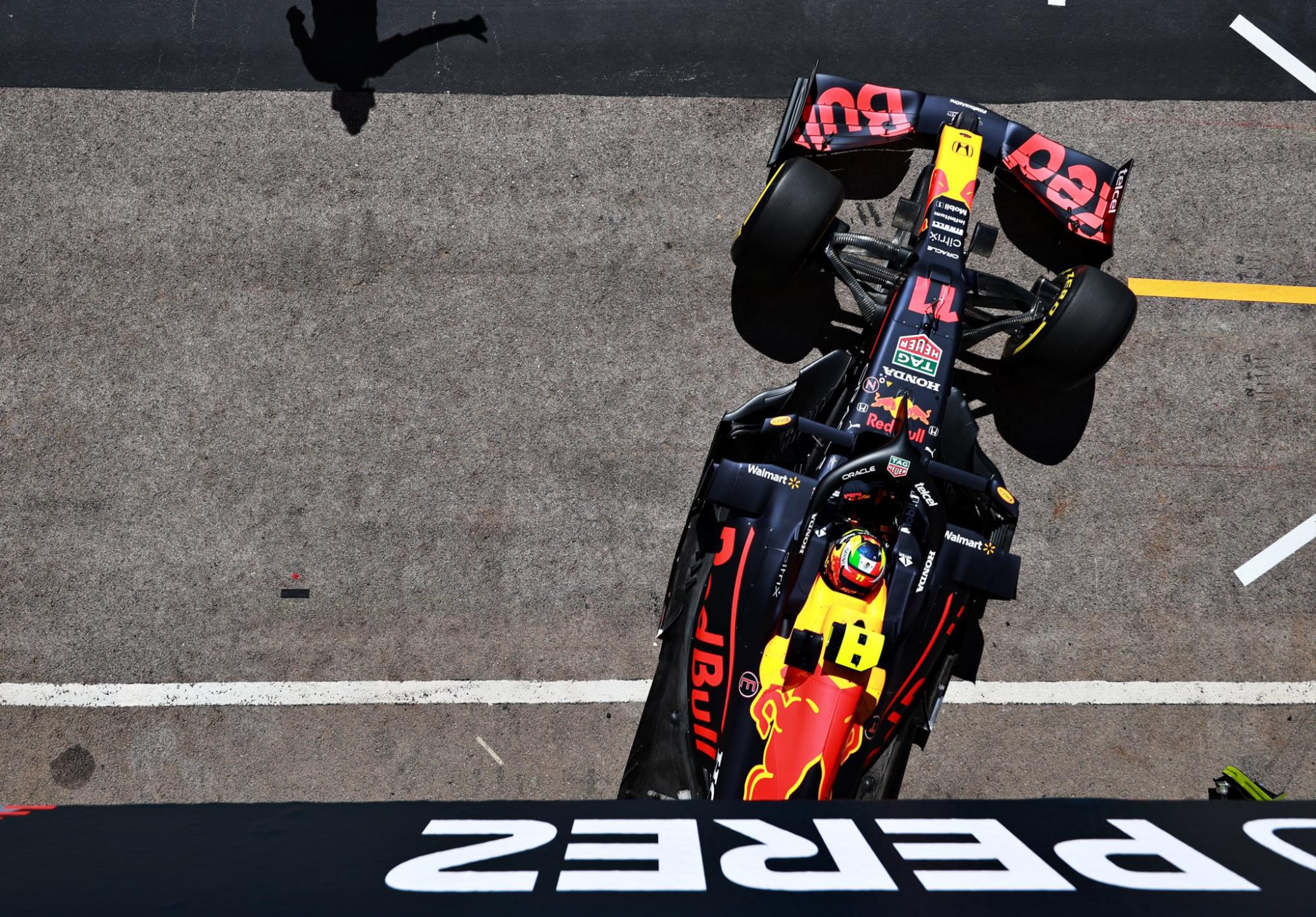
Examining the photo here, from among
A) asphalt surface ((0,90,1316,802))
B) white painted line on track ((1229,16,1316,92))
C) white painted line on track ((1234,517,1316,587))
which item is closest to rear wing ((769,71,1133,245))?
asphalt surface ((0,90,1316,802))

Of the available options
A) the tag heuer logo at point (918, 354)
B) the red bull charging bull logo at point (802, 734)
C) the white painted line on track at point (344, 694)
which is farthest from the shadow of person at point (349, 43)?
the red bull charging bull logo at point (802, 734)

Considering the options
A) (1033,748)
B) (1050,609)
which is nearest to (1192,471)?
(1050,609)

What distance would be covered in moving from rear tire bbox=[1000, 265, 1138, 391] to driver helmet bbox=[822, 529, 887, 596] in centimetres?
Answer: 181

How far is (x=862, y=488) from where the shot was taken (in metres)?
4.51

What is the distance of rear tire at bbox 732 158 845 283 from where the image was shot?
5.07 meters

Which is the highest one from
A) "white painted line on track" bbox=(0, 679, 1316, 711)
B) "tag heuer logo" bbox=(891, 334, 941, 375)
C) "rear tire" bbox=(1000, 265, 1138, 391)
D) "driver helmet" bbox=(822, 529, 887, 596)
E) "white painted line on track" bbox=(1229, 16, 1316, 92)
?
"white painted line on track" bbox=(1229, 16, 1316, 92)

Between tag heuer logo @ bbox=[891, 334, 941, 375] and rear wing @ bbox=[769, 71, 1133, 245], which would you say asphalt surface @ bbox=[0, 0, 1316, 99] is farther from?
tag heuer logo @ bbox=[891, 334, 941, 375]

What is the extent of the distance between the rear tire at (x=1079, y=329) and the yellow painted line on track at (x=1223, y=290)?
0.75m

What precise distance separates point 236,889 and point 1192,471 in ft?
20.0

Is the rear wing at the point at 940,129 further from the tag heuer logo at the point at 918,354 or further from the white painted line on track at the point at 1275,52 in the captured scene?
the white painted line on track at the point at 1275,52

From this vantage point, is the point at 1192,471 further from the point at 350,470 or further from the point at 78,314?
the point at 78,314

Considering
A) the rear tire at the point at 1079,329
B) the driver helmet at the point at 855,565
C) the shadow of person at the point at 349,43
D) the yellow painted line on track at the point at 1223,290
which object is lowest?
the driver helmet at the point at 855,565

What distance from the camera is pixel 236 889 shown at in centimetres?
229

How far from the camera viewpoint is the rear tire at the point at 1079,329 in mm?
5043
